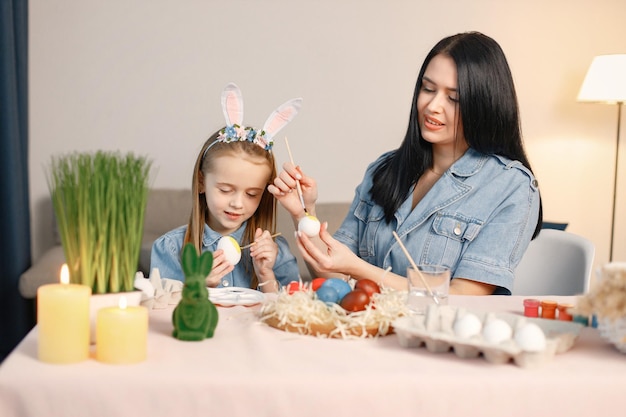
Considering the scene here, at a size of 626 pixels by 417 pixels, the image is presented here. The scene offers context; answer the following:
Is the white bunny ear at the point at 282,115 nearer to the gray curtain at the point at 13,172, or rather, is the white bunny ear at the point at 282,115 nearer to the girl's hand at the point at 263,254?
the girl's hand at the point at 263,254

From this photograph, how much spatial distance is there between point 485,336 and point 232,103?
3.56ft

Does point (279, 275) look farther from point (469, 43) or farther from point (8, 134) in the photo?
point (8, 134)

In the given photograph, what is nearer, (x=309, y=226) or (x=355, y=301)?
(x=355, y=301)

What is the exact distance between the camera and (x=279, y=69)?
14.5 feet

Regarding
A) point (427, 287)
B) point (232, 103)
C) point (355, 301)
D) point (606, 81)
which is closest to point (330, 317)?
point (355, 301)

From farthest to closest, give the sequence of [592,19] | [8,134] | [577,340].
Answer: [592,19]
[8,134]
[577,340]

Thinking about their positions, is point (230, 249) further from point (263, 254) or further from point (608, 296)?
point (608, 296)

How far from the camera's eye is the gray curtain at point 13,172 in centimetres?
369

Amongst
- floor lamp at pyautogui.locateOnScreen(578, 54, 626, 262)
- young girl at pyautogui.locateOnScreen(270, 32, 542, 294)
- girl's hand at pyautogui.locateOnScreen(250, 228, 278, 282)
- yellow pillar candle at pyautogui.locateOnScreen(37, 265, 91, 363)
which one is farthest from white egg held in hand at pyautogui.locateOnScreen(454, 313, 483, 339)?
floor lamp at pyautogui.locateOnScreen(578, 54, 626, 262)

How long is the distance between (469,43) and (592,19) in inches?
113

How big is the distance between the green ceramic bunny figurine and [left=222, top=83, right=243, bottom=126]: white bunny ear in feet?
2.68

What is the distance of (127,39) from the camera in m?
4.30

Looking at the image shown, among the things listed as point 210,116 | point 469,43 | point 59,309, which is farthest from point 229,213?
point 210,116

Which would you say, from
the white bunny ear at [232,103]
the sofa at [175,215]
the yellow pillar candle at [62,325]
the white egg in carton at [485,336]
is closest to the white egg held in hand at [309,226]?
the white bunny ear at [232,103]
